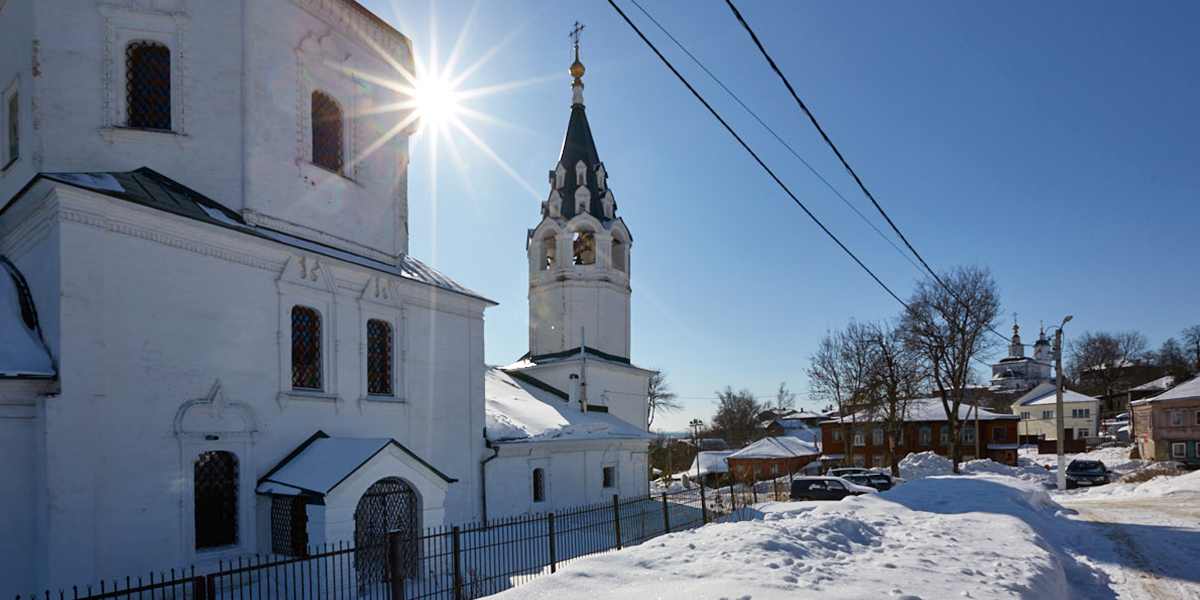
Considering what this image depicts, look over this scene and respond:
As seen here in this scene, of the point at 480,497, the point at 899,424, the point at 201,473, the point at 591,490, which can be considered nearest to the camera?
the point at 201,473

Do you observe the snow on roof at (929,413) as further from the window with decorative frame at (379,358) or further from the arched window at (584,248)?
the window with decorative frame at (379,358)

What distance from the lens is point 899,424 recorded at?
45344 mm

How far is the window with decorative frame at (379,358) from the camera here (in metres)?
15.6

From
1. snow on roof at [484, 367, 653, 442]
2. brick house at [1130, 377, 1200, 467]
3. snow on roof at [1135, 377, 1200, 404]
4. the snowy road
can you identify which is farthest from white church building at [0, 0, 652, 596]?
brick house at [1130, 377, 1200, 467]

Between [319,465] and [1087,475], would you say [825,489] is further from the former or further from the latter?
[319,465]

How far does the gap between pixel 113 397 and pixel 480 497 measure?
9822 mm

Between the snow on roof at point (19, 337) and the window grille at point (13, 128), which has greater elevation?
the window grille at point (13, 128)

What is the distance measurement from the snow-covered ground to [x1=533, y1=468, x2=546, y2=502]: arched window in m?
7.32

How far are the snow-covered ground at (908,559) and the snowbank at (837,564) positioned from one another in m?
0.02

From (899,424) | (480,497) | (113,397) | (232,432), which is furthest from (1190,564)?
(899,424)

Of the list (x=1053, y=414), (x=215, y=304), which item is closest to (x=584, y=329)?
(x=215, y=304)

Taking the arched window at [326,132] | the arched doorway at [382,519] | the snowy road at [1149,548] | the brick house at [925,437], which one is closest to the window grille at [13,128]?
the arched window at [326,132]

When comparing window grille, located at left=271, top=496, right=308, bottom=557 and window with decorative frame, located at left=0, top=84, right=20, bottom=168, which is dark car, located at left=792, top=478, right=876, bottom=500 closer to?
window grille, located at left=271, top=496, right=308, bottom=557

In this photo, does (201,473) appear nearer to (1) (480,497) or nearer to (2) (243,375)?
(2) (243,375)
